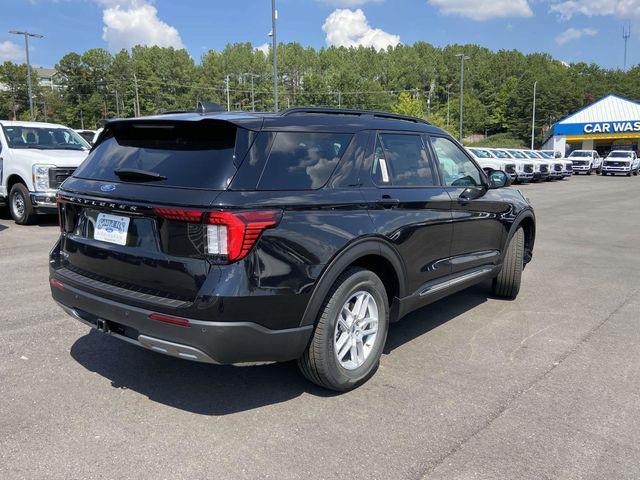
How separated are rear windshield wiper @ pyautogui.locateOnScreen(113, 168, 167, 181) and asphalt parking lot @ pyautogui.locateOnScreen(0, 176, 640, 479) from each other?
1.42 metres

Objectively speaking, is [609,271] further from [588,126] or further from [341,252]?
[588,126]

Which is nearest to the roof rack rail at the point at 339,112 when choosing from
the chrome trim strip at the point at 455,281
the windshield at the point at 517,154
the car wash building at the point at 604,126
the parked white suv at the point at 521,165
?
the chrome trim strip at the point at 455,281

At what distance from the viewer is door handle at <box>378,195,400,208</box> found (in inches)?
149

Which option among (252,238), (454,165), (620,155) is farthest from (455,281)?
(620,155)

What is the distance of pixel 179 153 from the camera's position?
10.8 ft

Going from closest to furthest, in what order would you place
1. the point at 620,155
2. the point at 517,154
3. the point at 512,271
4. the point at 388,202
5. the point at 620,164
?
the point at 388,202 → the point at 512,271 → the point at 517,154 → the point at 620,164 → the point at 620,155

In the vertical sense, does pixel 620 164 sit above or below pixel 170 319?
above

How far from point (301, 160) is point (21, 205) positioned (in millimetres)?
9151

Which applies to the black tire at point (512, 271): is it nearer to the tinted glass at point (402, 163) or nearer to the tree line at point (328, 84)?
the tinted glass at point (402, 163)

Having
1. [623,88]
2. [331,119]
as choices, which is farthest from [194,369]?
[623,88]

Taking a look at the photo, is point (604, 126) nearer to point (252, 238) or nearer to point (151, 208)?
point (252, 238)

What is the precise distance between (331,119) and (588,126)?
60381mm

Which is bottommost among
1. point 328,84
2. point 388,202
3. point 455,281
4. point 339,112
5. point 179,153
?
point 455,281

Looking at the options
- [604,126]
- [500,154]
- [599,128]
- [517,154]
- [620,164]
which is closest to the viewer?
[500,154]
